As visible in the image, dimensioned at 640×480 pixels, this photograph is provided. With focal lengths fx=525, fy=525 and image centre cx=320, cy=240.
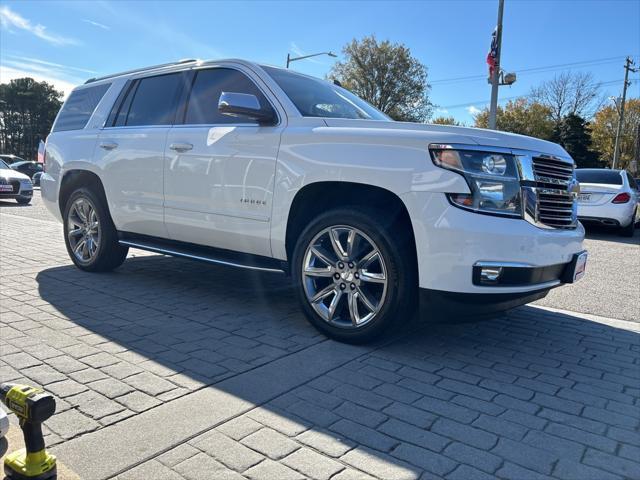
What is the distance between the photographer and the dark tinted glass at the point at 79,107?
18.9ft

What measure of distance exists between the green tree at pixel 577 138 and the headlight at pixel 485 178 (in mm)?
56674

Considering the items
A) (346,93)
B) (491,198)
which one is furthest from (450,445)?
(346,93)

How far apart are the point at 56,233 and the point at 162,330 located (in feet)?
20.8

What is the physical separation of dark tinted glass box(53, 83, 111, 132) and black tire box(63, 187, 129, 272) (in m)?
0.82

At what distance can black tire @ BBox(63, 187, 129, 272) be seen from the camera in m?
5.42

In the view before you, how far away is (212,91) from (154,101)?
841 mm

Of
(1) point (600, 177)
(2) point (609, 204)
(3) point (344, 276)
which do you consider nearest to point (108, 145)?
(3) point (344, 276)

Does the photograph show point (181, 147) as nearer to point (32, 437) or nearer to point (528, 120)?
point (32, 437)

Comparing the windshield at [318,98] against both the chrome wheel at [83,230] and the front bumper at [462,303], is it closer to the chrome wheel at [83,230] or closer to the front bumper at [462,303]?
the front bumper at [462,303]

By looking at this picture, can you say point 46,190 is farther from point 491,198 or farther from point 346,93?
point 491,198

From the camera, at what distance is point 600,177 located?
1148cm

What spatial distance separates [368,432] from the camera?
2.51 metres

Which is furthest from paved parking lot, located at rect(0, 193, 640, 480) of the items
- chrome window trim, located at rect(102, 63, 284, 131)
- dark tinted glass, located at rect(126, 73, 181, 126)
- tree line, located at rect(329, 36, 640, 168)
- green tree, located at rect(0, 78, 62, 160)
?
green tree, located at rect(0, 78, 62, 160)

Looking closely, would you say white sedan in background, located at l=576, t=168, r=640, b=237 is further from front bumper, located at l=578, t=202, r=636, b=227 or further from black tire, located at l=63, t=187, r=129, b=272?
black tire, located at l=63, t=187, r=129, b=272
